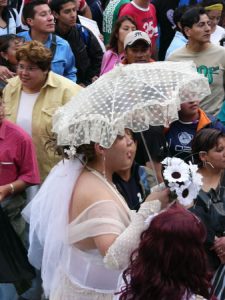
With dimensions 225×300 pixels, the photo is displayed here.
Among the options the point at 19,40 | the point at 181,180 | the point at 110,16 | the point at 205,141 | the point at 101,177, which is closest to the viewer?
the point at 181,180

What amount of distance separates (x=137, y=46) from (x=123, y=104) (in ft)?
10.9

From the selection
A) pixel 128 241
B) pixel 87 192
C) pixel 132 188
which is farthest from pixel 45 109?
pixel 128 241

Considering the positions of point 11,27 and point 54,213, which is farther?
point 11,27

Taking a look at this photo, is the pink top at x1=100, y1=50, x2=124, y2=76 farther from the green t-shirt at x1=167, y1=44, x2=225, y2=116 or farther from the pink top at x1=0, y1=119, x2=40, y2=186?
the pink top at x1=0, y1=119, x2=40, y2=186

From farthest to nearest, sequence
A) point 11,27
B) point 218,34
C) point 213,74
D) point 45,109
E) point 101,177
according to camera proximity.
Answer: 1. point 218,34
2. point 11,27
3. point 213,74
4. point 45,109
5. point 101,177

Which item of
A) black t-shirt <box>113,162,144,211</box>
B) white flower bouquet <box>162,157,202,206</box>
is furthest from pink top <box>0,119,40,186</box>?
white flower bouquet <box>162,157,202,206</box>

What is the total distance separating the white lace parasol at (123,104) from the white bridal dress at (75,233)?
9.6 inches

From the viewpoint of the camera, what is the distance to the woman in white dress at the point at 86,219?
3.55 m

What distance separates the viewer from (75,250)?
3.74 m

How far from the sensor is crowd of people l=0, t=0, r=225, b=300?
3008mm

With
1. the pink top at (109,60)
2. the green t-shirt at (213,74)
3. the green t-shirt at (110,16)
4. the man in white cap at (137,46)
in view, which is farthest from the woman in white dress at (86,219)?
the green t-shirt at (110,16)

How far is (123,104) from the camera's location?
12.0ft

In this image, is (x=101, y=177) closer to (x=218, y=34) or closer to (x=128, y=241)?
(x=128, y=241)

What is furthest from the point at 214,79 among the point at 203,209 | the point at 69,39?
the point at 203,209
